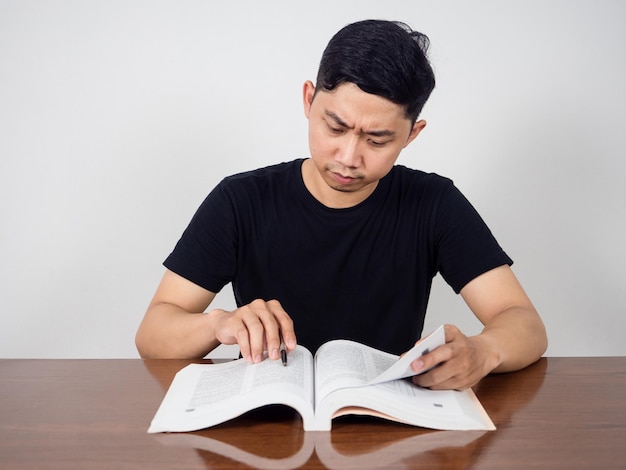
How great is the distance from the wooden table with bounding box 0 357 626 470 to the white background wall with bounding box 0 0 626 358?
145 centimetres

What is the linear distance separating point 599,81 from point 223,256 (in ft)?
5.48

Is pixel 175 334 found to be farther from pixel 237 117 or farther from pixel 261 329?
pixel 237 117

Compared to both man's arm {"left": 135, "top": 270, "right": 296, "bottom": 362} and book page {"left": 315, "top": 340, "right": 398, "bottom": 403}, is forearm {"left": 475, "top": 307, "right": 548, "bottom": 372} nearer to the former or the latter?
book page {"left": 315, "top": 340, "right": 398, "bottom": 403}

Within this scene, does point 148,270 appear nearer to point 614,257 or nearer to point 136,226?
point 136,226

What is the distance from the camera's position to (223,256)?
5.87ft


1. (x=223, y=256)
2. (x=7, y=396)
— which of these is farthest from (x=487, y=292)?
(x=7, y=396)

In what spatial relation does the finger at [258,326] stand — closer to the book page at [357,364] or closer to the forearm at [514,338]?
the book page at [357,364]

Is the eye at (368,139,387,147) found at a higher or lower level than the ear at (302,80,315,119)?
lower

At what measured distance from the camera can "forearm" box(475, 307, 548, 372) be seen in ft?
4.64

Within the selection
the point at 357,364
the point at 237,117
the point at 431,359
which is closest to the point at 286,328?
the point at 357,364

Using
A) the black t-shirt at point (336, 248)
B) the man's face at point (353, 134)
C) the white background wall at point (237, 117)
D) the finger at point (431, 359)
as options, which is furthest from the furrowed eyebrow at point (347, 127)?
the white background wall at point (237, 117)

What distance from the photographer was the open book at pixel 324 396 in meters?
1.13

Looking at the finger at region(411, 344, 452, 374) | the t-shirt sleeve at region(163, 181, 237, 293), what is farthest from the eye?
the finger at region(411, 344, 452, 374)

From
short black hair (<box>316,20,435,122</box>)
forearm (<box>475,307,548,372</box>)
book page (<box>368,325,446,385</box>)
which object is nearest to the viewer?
book page (<box>368,325,446,385</box>)
